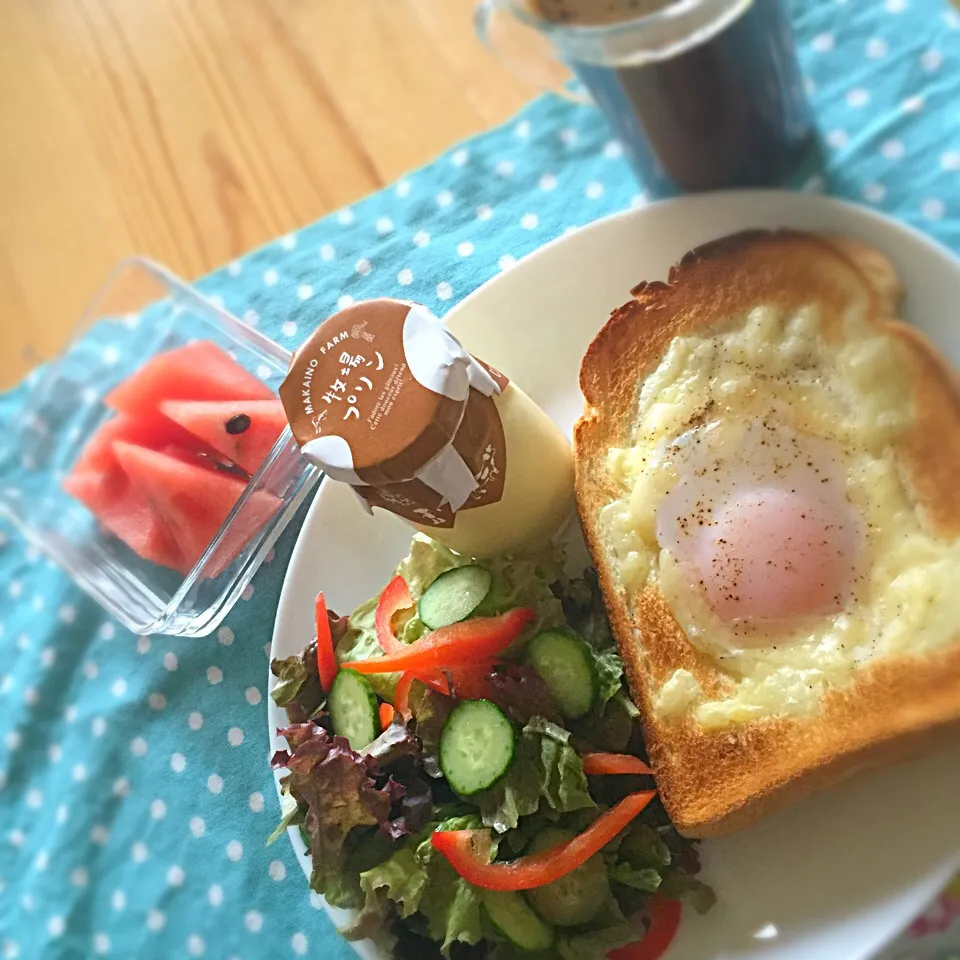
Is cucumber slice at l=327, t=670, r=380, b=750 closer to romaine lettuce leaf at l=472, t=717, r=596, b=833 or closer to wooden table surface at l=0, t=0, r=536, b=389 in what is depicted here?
romaine lettuce leaf at l=472, t=717, r=596, b=833

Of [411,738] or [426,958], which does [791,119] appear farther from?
[426,958]

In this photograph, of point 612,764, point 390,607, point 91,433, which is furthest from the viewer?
point 91,433

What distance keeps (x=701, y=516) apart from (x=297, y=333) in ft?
3.44

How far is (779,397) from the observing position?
5.13ft

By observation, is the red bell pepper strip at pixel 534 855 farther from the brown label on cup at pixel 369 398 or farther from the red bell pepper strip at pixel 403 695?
the brown label on cup at pixel 369 398

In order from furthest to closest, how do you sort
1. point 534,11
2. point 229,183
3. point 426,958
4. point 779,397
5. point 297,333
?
point 229,183 < point 297,333 < point 426,958 < point 779,397 < point 534,11

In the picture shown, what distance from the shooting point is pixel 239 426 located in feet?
7.00

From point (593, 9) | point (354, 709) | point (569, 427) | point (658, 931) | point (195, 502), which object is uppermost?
point (593, 9)

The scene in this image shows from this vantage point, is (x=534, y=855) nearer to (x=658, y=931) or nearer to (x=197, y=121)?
(x=658, y=931)

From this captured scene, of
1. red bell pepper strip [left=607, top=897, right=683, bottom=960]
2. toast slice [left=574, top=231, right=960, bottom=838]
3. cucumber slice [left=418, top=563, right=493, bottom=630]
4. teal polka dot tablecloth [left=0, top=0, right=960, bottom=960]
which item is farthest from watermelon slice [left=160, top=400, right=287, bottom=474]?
red bell pepper strip [left=607, top=897, right=683, bottom=960]

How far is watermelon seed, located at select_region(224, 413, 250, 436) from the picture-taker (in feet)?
6.99

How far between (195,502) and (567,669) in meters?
0.99

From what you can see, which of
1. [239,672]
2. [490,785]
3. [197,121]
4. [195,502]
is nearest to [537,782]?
[490,785]

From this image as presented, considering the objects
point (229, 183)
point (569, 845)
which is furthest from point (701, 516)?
point (229, 183)
